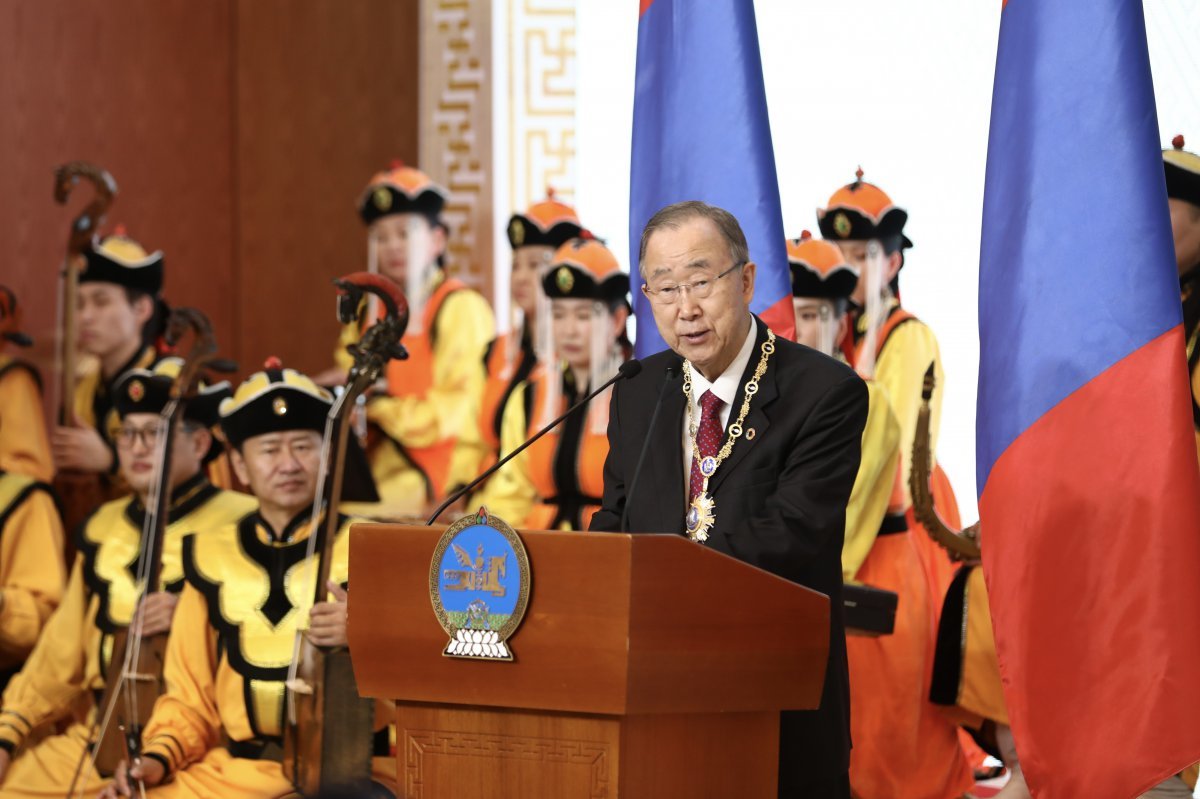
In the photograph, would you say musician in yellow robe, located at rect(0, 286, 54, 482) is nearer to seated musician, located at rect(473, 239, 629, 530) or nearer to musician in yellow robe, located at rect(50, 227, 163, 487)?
musician in yellow robe, located at rect(50, 227, 163, 487)

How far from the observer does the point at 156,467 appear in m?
4.86

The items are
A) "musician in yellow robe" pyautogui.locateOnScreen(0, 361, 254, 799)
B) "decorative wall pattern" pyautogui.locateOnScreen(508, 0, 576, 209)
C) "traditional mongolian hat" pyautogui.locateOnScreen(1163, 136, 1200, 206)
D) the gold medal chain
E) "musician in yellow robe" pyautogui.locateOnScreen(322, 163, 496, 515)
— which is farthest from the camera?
"decorative wall pattern" pyautogui.locateOnScreen(508, 0, 576, 209)

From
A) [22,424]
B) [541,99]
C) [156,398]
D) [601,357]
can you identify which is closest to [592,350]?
[601,357]

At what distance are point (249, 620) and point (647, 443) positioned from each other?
2.09 meters

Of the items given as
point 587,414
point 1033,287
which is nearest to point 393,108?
point 587,414

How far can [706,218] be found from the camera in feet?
8.19

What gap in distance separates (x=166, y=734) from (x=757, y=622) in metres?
2.34

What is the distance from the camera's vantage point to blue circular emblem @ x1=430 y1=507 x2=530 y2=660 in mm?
2207

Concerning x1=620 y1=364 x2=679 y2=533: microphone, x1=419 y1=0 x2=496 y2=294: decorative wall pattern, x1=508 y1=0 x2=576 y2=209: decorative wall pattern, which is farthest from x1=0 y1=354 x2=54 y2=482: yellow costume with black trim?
x1=620 y1=364 x2=679 y2=533: microphone

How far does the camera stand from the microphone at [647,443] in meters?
2.48

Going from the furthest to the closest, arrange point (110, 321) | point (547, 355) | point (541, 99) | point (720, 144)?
point (541, 99), point (110, 321), point (547, 355), point (720, 144)

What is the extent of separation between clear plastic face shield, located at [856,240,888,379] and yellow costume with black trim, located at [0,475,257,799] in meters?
2.06

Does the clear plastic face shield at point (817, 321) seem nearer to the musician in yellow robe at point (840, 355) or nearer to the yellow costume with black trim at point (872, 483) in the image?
→ the musician in yellow robe at point (840, 355)

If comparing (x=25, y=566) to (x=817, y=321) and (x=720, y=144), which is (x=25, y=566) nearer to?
(x=817, y=321)
